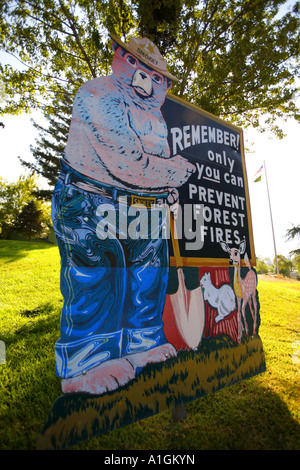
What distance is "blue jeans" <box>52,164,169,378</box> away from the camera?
1.85m

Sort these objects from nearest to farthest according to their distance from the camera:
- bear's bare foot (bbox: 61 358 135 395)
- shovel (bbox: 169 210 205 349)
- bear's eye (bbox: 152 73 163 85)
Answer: bear's bare foot (bbox: 61 358 135 395) < shovel (bbox: 169 210 205 349) < bear's eye (bbox: 152 73 163 85)

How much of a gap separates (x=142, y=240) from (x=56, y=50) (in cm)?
489

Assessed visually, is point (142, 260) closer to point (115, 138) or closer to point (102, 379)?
point (102, 379)

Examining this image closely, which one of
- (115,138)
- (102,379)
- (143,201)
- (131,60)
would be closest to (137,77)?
(131,60)

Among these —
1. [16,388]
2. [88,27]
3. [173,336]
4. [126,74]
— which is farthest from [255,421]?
[88,27]

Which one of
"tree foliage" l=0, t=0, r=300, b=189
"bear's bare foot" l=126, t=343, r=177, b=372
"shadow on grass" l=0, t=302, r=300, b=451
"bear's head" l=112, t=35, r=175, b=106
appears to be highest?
"tree foliage" l=0, t=0, r=300, b=189

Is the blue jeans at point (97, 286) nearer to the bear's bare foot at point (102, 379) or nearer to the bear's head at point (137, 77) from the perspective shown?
the bear's bare foot at point (102, 379)

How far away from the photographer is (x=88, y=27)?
4.73m

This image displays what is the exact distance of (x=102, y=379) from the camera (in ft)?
6.18

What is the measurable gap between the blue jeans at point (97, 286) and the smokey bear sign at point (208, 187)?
0.63 meters

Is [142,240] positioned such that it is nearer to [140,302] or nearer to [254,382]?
[140,302]

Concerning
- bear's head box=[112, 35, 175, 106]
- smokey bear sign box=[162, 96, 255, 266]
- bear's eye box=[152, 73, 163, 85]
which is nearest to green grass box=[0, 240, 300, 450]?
smokey bear sign box=[162, 96, 255, 266]

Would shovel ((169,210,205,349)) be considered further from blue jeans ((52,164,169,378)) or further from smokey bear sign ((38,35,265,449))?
blue jeans ((52,164,169,378))

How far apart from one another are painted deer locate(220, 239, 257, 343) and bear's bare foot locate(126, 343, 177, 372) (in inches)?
43.3
